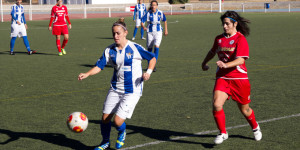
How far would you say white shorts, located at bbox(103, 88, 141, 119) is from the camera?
5.93 m

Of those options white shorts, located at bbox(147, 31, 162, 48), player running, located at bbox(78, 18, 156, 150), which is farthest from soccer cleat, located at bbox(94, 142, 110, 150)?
white shorts, located at bbox(147, 31, 162, 48)

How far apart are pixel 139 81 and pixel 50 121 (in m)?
2.25

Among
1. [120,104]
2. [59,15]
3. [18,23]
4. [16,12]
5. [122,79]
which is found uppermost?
[16,12]

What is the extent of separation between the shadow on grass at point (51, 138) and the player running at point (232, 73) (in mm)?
1777

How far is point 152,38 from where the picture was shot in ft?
46.2

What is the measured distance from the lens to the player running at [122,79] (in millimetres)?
5984

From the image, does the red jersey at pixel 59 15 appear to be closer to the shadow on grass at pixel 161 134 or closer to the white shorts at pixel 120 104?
the shadow on grass at pixel 161 134

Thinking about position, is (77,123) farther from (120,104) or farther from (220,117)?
(220,117)

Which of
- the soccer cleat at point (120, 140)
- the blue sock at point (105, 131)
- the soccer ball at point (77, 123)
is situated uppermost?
the soccer ball at point (77, 123)

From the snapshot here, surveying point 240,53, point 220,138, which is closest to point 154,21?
point 240,53

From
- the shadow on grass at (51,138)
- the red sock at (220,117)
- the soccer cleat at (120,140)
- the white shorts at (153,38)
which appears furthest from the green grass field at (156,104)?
the white shorts at (153,38)

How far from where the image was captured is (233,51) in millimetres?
6293

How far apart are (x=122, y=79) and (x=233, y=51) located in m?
1.50

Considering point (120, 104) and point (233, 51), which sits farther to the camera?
point (233, 51)
